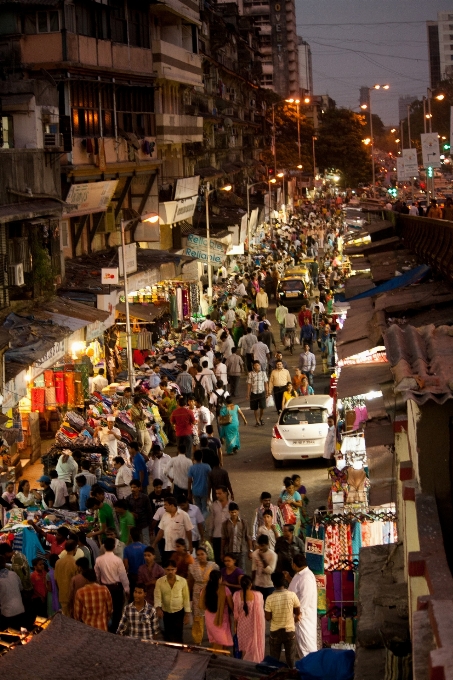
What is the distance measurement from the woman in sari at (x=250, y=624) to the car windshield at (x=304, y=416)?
9.78m

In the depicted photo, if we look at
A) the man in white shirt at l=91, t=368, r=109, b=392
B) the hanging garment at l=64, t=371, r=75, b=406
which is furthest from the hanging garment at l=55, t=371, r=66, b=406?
the man in white shirt at l=91, t=368, r=109, b=392

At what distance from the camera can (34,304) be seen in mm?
22859

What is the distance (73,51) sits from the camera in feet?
98.5

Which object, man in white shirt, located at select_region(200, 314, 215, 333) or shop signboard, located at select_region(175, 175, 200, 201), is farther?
shop signboard, located at select_region(175, 175, 200, 201)

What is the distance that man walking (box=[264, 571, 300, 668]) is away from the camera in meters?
11.8

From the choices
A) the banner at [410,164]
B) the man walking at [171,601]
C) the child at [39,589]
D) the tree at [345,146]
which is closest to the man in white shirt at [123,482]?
the child at [39,589]

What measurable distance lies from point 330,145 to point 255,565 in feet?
375

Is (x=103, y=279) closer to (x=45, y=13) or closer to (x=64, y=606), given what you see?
(x=45, y=13)

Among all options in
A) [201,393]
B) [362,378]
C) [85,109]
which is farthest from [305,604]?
[85,109]

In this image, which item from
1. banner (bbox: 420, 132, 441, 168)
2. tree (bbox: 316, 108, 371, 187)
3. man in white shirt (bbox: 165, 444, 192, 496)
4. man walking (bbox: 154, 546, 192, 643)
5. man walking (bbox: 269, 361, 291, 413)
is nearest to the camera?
man walking (bbox: 154, 546, 192, 643)

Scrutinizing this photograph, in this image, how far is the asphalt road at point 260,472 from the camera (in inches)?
757

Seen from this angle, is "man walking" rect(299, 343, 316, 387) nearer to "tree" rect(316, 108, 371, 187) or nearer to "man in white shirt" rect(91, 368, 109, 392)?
"man in white shirt" rect(91, 368, 109, 392)

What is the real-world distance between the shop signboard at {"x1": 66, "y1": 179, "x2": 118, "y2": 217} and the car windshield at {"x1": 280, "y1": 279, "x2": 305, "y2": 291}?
13.0m

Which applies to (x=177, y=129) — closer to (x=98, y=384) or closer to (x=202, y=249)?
(x=202, y=249)
